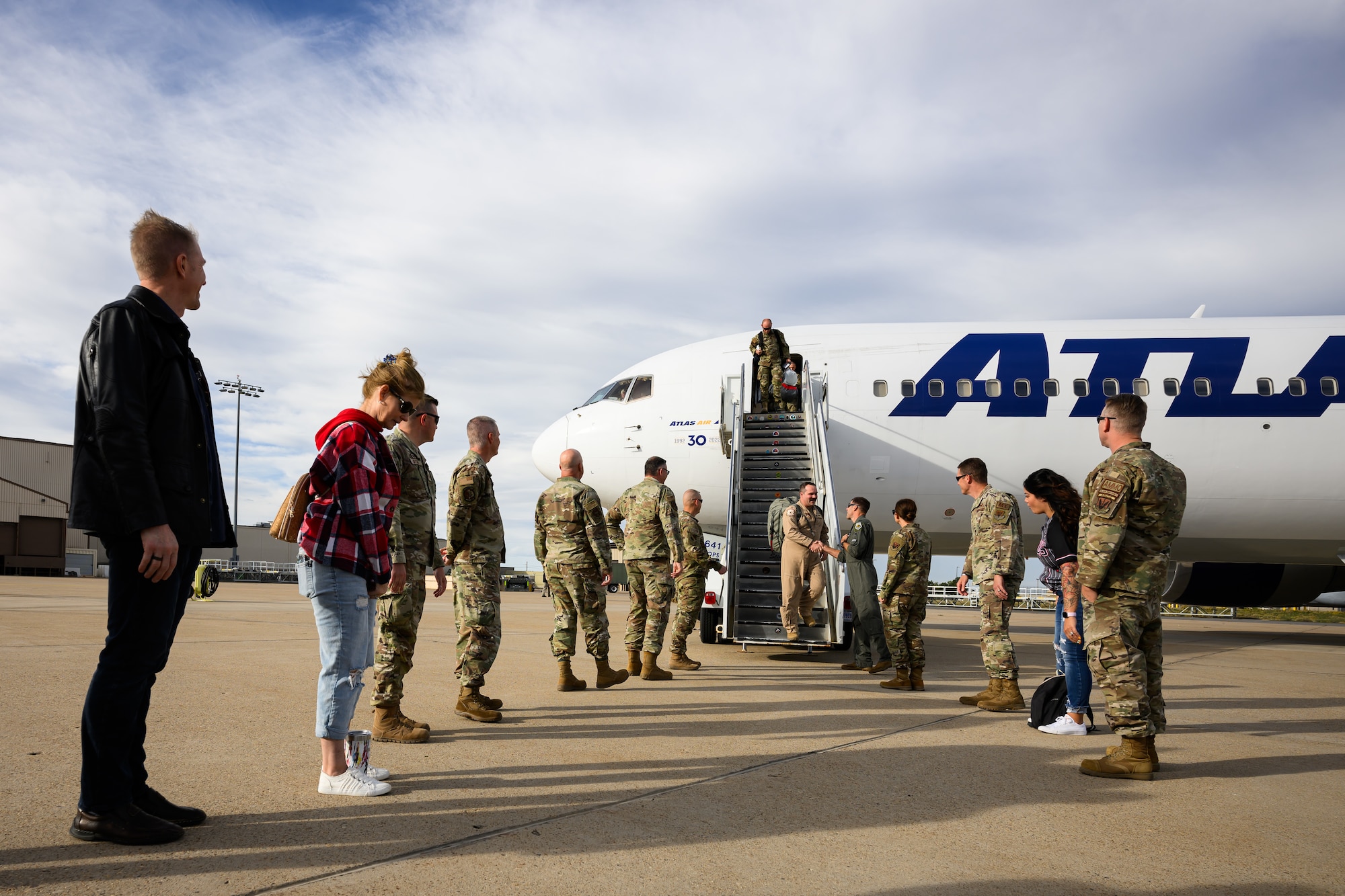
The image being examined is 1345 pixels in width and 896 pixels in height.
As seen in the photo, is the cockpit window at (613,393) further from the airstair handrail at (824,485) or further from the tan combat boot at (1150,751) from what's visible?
the tan combat boot at (1150,751)

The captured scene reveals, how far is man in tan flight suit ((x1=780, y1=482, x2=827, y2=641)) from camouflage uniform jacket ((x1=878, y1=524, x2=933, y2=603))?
1.56 m

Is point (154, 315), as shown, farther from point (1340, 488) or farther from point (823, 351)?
point (1340, 488)

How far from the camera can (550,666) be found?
25.2ft

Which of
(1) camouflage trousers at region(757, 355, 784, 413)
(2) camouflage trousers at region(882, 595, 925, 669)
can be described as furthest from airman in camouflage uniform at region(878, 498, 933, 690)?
(1) camouflage trousers at region(757, 355, 784, 413)

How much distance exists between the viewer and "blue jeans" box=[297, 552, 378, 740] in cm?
319

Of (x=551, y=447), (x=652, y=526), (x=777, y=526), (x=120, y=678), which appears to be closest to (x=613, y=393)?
(x=551, y=447)

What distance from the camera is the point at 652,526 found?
7.26 m

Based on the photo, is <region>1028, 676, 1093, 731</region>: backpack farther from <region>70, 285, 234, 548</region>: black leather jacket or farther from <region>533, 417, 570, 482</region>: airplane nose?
<region>533, 417, 570, 482</region>: airplane nose

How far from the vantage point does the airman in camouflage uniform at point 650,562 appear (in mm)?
7020

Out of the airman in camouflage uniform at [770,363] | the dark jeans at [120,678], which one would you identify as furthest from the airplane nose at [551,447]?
the dark jeans at [120,678]

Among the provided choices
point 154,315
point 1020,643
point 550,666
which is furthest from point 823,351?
point 154,315

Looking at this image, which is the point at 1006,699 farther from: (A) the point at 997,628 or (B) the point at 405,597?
(B) the point at 405,597

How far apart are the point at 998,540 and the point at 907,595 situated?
987mm

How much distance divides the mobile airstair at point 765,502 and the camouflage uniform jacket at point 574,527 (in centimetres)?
304
